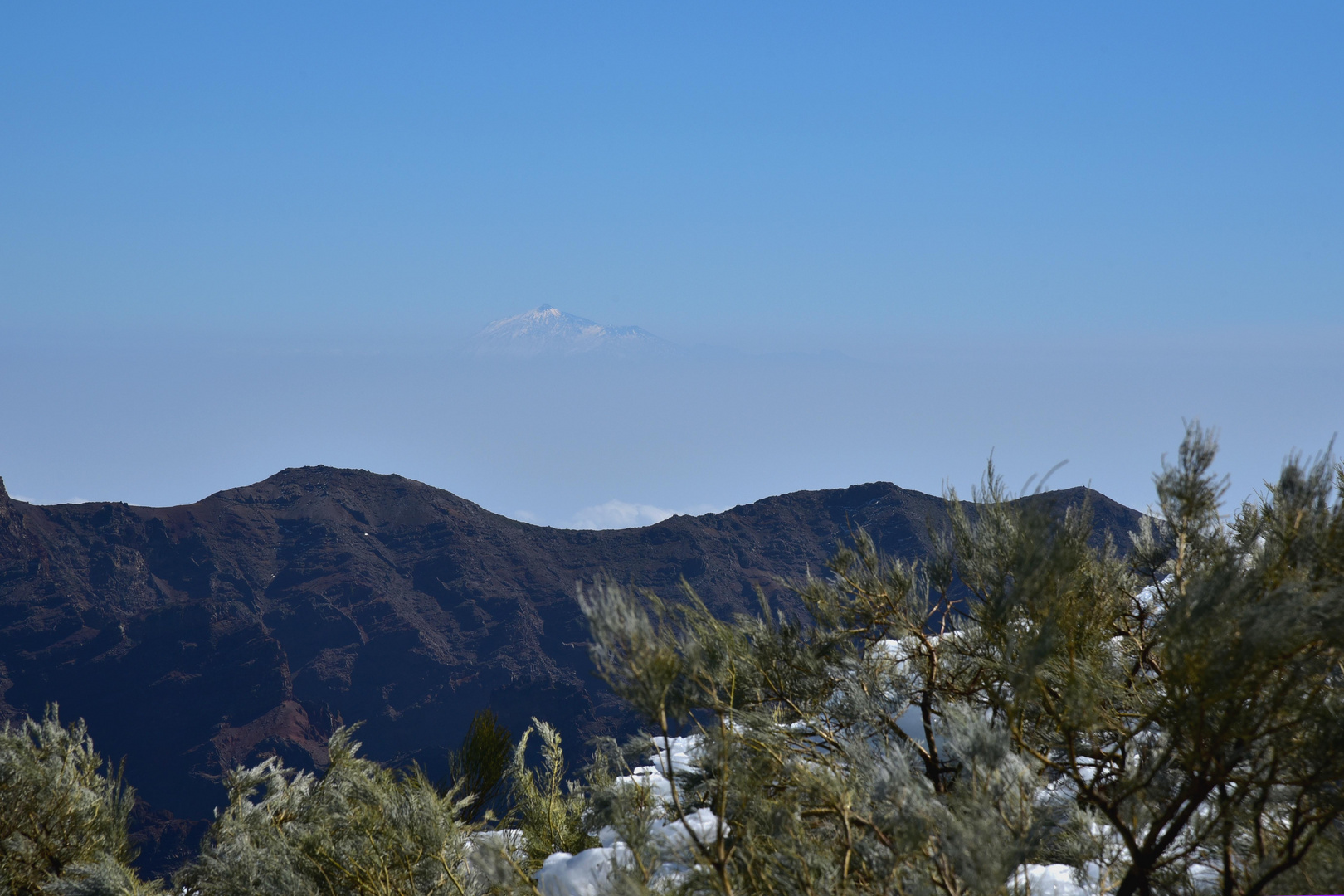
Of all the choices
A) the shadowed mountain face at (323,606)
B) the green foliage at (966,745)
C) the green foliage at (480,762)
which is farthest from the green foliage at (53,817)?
the shadowed mountain face at (323,606)

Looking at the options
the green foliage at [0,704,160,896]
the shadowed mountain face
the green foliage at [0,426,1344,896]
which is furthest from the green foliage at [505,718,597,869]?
the shadowed mountain face

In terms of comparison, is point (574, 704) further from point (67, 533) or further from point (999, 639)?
point (999, 639)

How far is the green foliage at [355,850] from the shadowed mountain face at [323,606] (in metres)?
55.1

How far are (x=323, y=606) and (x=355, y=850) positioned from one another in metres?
82.4

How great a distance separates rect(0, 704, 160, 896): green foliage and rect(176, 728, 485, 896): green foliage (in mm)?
1114

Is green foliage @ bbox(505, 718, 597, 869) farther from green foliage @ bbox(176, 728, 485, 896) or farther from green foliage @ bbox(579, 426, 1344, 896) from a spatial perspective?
green foliage @ bbox(579, 426, 1344, 896)

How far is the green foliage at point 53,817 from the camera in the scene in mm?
7746

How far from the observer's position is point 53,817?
8.44 meters

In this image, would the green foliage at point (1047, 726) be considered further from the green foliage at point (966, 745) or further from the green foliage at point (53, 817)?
the green foliage at point (53, 817)

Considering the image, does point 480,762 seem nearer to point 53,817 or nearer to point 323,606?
point 53,817

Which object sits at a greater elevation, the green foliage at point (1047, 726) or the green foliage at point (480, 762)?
the green foliage at point (1047, 726)

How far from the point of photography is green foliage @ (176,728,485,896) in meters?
5.98

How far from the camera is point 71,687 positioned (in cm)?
7375

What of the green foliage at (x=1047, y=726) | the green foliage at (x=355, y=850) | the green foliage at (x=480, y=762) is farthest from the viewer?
→ the green foliage at (x=480, y=762)
